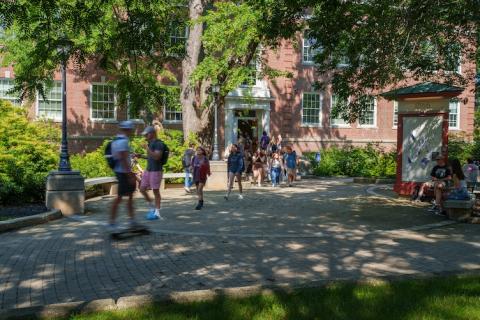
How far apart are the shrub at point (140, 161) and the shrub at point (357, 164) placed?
7891mm

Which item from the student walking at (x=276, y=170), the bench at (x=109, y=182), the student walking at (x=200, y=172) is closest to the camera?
the student walking at (x=200, y=172)

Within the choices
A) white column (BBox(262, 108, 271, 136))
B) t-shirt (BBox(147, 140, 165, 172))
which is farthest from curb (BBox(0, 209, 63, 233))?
white column (BBox(262, 108, 271, 136))

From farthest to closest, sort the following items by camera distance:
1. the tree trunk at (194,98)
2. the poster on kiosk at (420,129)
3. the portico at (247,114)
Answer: the portico at (247,114) → the tree trunk at (194,98) → the poster on kiosk at (420,129)

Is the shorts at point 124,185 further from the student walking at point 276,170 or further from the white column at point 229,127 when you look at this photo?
the white column at point 229,127

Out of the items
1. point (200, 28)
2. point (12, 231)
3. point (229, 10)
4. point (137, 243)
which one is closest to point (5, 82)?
point (200, 28)

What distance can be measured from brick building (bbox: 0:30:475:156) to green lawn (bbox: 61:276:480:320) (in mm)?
21437

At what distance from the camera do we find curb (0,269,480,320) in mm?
4707

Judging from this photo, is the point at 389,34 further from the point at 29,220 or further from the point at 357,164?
the point at 357,164

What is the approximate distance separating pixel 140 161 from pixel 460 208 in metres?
12.2

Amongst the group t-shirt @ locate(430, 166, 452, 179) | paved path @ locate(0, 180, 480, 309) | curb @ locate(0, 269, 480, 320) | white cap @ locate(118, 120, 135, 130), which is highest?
white cap @ locate(118, 120, 135, 130)

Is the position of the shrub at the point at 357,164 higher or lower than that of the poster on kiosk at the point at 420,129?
lower

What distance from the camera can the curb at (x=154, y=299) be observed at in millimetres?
4707

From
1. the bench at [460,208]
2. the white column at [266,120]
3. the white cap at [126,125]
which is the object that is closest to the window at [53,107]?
the white column at [266,120]

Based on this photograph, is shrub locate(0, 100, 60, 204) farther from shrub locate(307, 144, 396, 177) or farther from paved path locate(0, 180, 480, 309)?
shrub locate(307, 144, 396, 177)
